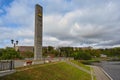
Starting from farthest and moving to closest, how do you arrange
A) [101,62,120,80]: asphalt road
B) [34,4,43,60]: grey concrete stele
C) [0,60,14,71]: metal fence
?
[34,4,43,60]: grey concrete stele < [101,62,120,80]: asphalt road < [0,60,14,71]: metal fence

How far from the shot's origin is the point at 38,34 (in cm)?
5609

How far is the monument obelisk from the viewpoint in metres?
54.9

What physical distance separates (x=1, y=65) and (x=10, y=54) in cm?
4569

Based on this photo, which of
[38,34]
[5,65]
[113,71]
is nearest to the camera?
[5,65]

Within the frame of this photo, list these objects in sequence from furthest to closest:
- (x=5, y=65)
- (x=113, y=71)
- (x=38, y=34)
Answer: (x=113, y=71), (x=38, y=34), (x=5, y=65)

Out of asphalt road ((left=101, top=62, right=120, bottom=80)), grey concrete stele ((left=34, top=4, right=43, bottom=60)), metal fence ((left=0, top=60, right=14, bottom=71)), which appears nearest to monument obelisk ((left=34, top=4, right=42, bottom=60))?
grey concrete stele ((left=34, top=4, right=43, bottom=60))

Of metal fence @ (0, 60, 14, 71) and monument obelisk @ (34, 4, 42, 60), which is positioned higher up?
monument obelisk @ (34, 4, 42, 60)

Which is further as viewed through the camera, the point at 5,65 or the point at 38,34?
the point at 38,34

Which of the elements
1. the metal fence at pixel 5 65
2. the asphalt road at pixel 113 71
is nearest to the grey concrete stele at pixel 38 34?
the asphalt road at pixel 113 71

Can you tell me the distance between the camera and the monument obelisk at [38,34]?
54938 mm

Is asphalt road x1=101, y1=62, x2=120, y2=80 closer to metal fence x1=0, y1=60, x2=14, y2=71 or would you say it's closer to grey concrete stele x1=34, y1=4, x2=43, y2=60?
grey concrete stele x1=34, y1=4, x2=43, y2=60

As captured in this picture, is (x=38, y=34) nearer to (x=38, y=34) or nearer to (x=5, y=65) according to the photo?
(x=38, y=34)

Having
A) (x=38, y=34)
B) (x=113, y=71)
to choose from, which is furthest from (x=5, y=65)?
(x=113, y=71)

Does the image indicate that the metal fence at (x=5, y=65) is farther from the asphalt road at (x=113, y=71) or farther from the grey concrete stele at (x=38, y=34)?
the grey concrete stele at (x=38, y=34)
